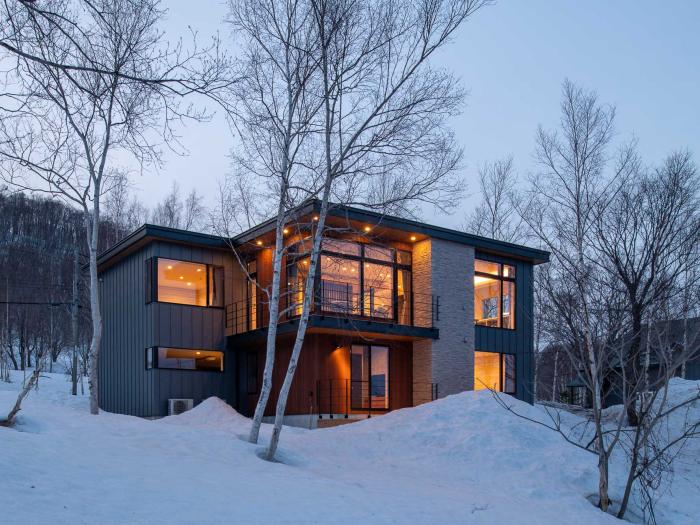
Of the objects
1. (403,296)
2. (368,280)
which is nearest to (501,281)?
(403,296)

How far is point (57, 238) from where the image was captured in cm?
3597

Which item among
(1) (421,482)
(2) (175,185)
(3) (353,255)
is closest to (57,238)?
(2) (175,185)

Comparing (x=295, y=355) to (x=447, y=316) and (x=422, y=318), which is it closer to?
(x=422, y=318)

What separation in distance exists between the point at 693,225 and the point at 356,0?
9808 millimetres

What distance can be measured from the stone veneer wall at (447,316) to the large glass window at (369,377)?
0.91 meters

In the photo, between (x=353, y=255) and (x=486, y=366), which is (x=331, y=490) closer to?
(x=353, y=255)

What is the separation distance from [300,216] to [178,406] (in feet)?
20.2

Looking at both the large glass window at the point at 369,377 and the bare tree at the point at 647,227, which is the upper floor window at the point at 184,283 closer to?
the large glass window at the point at 369,377

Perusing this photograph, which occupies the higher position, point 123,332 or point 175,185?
point 175,185

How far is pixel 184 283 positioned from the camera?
1861cm

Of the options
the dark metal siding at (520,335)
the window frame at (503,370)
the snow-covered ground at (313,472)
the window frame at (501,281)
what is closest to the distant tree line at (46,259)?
the window frame at (501,281)

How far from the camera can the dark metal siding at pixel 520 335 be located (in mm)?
Result: 19922

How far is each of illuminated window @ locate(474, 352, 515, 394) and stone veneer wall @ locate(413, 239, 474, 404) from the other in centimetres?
145

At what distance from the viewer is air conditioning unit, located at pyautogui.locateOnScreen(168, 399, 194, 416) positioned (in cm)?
1730
